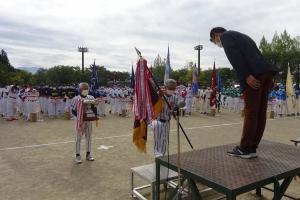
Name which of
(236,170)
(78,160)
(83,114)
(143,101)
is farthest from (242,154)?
(78,160)

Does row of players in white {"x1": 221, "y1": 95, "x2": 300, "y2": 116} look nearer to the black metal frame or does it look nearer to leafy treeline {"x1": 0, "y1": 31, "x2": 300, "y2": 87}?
the black metal frame

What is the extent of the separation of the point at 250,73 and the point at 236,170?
128cm

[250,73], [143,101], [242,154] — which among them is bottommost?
[242,154]

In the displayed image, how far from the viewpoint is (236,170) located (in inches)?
150

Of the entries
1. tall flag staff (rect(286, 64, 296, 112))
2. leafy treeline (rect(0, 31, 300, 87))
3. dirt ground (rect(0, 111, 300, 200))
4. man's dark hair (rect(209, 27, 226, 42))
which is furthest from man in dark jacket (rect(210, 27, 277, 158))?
leafy treeline (rect(0, 31, 300, 87))

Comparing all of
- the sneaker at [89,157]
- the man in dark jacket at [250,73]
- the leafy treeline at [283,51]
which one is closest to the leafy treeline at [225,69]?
the leafy treeline at [283,51]

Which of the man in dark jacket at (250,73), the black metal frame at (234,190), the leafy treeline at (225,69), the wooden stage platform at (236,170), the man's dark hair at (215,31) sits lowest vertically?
the black metal frame at (234,190)

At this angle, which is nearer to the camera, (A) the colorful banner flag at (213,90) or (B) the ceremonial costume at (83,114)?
(B) the ceremonial costume at (83,114)

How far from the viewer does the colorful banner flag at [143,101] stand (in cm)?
468

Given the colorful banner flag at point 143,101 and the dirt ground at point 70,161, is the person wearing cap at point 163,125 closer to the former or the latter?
the colorful banner flag at point 143,101

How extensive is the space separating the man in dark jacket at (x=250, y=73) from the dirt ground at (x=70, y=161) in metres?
1.77

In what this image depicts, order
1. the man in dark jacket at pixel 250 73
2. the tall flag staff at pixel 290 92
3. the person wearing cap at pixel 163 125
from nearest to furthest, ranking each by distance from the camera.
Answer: the man in dark jacket at pixel 250 73 < the person wearing cap at pixel 163 125 < the tall flag staff at pixel 290 92

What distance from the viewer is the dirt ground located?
17.8ft

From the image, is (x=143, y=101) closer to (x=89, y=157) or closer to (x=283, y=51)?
(x=89, y=157)
